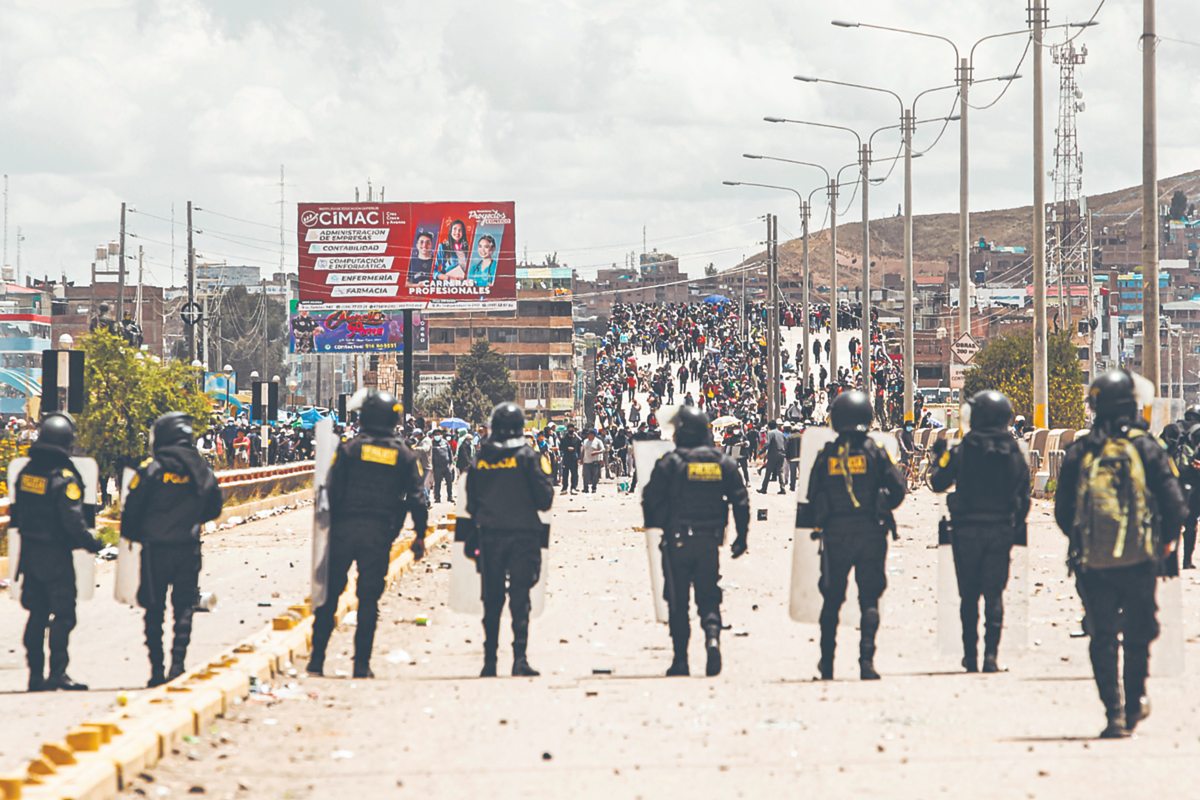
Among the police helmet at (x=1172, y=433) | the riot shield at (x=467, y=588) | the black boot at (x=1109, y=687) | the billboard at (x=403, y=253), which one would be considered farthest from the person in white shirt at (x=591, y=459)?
the black boot at (x=1109, y=687)

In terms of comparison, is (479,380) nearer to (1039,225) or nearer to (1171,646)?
(1039,225)

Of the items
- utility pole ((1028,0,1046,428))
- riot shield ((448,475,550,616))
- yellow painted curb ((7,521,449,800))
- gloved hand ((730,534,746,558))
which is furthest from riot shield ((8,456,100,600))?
utility pole ((1028,0,1046,428))

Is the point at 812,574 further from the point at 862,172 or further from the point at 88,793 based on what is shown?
the point at 862,172

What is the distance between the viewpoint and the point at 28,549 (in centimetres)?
1119

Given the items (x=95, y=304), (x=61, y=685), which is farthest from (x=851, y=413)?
(x=95, y=304)

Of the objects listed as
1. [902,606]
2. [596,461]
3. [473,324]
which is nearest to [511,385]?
[473,324]

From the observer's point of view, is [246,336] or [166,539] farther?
[246,336]

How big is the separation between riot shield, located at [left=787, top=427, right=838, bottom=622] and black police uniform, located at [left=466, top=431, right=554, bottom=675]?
1.45m

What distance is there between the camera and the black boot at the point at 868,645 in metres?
10.7

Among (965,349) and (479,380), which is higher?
(479,380)

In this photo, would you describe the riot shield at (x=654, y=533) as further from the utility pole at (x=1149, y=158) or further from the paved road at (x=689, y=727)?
the utility pole at (x=1149, y=158)

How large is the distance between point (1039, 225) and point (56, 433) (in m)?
23.5

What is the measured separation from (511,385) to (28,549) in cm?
13099

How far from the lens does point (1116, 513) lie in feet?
28.6
